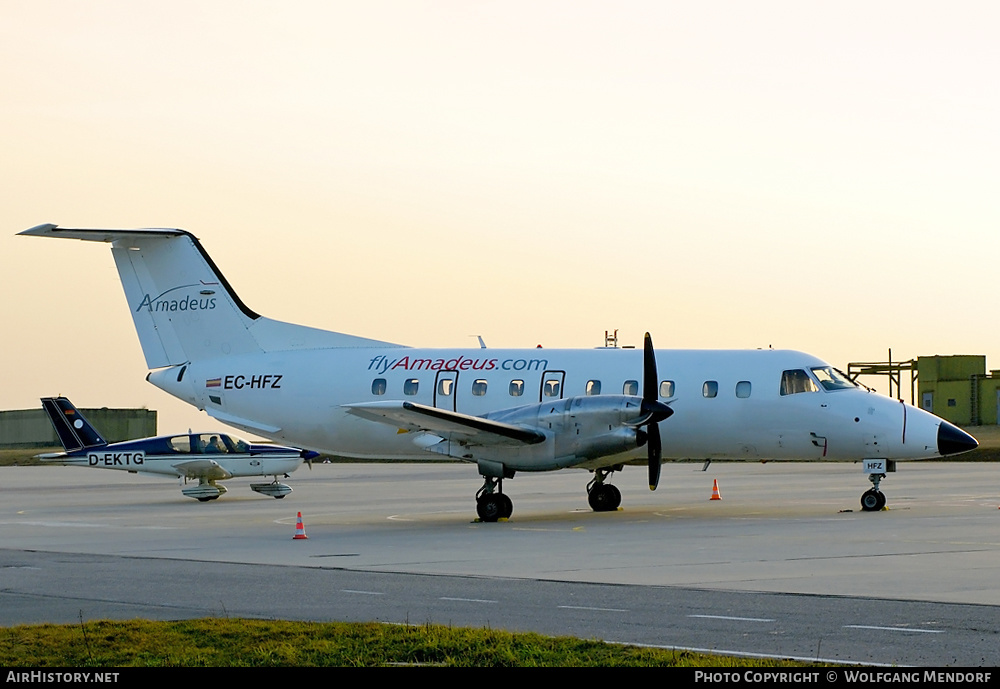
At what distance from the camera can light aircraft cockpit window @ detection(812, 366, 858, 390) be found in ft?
84.9

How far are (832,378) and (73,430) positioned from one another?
2195cm

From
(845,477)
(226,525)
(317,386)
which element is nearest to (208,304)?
(317,386)

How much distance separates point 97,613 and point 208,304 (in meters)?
17.0

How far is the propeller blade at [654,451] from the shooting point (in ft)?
80.7

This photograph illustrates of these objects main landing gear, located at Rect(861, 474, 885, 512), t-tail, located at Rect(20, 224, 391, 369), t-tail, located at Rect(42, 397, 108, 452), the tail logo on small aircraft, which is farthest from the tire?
t-tail, located at Rect(42, 397, 108, 452)

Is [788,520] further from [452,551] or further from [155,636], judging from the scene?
[155,636]

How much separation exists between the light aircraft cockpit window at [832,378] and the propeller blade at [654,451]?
147 inches

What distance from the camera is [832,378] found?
26062 millimetres

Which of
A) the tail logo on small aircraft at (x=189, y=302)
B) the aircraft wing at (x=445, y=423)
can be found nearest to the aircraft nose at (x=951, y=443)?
the aircraft wing at (x=445, y=423)

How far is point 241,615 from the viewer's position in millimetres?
12344

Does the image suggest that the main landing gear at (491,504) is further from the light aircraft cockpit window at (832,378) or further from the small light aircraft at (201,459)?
the small light aircraft at (201,459)

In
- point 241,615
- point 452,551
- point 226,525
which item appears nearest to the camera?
point 241,615

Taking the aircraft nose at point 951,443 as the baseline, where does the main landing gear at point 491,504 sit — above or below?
below

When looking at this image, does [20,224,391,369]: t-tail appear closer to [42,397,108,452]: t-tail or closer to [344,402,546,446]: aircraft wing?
[344,402,546,446]: aircraft wing
